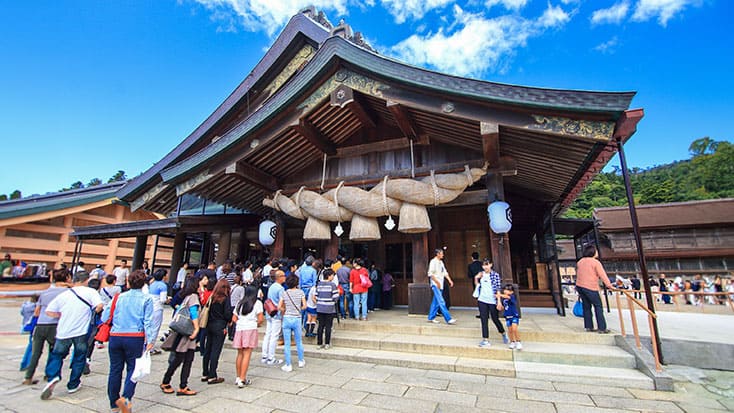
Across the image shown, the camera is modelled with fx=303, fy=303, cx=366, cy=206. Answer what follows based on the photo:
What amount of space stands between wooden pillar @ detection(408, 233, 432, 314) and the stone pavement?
2.40 m

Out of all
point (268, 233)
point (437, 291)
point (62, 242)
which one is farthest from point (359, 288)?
point (62, 242)

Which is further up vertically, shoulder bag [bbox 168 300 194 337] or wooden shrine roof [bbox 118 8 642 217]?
wooden shrine roof [bbox 118 8 642 217]

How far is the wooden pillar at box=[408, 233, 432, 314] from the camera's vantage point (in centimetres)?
677

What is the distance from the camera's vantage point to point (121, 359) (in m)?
3.13

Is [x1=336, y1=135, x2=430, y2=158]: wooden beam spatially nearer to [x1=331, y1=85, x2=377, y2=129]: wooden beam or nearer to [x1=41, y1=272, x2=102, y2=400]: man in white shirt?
[x1=331, y1=85, x2=377, y2=129]: wooden beam

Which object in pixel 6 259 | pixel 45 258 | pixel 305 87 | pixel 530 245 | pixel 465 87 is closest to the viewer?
pixel 465 87

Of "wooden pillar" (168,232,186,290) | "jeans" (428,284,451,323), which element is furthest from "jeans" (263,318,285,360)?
"wooden pillar" (168,232,186,290)

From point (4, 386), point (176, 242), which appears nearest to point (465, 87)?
point (4, 386)

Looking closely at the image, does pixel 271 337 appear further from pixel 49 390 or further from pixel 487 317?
pixel 487 317

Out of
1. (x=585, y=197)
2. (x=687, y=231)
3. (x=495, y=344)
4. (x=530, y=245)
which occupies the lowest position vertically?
(x=495, y=344)

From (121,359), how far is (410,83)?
5.75 m

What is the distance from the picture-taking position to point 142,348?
10.3 ft

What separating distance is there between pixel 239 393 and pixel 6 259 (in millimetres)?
15031

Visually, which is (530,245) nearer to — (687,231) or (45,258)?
(687,231)
